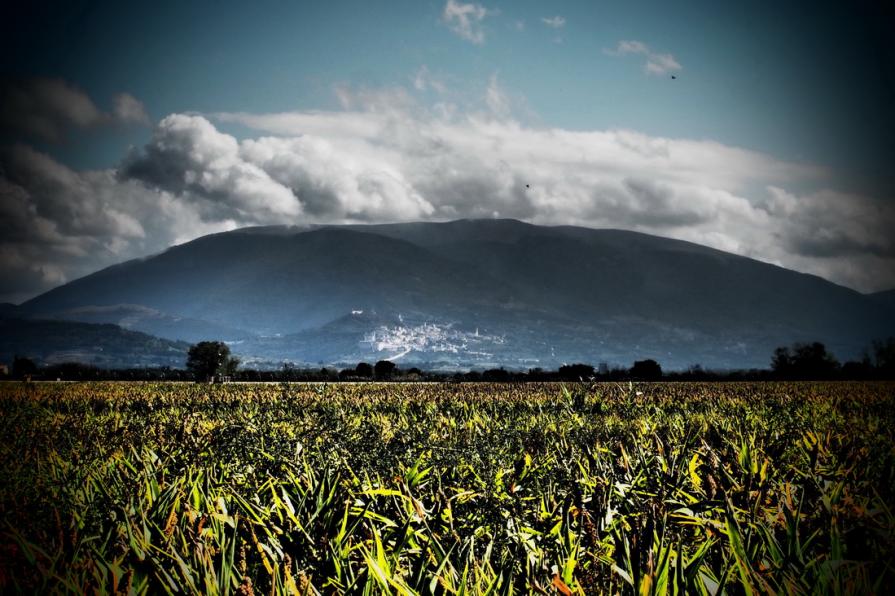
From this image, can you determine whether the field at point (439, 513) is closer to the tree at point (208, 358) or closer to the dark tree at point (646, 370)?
the dark tree at point (646, 370)

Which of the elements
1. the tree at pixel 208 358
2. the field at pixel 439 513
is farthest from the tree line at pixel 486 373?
the field at pixel 439 513

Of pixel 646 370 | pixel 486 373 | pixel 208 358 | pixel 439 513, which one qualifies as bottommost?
pixel 439 513

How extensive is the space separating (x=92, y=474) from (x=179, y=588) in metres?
4.71

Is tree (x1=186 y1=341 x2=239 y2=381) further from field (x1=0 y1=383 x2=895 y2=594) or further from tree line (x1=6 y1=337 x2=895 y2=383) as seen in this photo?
field (x1=0 y1=383 x2=895 y2=594)

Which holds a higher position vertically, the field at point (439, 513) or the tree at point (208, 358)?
the tree at point (208, 358)

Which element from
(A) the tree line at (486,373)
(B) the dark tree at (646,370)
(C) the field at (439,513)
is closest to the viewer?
(C) the field at (439,513)

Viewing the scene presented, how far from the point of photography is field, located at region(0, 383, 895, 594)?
3.42 m

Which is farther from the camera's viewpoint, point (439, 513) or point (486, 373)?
point (486, 373)

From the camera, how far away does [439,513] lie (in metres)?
4.57

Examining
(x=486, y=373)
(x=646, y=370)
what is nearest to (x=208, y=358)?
(x=486, y=373)

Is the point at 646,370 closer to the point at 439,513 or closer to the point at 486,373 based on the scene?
the point at 486,373

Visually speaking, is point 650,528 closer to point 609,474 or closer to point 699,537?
point 699,537

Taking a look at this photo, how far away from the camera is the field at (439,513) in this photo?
3418 mm

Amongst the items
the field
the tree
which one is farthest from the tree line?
the field
